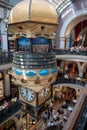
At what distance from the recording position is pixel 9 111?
8.84 metres

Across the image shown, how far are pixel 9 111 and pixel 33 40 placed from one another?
6.80m

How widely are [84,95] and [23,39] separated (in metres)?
→ 1.57

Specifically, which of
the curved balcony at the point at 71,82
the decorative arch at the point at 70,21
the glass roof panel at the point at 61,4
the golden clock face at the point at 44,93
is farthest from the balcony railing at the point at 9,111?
the glass roof panel at the point at 61,4

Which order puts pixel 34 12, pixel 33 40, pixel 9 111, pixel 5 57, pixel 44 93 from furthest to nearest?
1. pixel 5 57
2. pixel 9 111
3. pixel 44 93
4. pixel 33 40
5. pixel 34 12

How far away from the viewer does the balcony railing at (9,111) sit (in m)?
8.21

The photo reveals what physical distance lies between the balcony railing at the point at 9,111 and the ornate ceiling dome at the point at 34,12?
21.4 feet

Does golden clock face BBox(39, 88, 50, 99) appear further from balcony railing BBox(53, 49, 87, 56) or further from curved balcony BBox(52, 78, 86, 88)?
curved balcony BBox(52, 78, 86, 88)

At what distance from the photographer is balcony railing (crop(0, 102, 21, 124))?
26.9 ft

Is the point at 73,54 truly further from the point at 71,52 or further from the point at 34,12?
the point at 34,12

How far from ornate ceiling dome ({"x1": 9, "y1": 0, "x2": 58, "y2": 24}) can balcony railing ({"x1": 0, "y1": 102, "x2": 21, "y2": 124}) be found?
6.51 metres

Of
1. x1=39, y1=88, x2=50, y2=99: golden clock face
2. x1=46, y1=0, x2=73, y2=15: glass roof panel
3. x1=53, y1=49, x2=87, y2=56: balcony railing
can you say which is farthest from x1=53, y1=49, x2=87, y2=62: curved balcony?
x1=39, y1=88, x2=50, y2=99: golden clock face

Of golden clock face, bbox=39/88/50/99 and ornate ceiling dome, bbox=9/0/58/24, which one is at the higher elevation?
ornate ceiling dome, bbox=9/0/58/24

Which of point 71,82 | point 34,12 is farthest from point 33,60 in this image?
point 71,82

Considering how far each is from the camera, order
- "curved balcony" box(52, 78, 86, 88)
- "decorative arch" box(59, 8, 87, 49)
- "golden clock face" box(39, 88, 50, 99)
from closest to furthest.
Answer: "golden clock face" box(39, 88, 50, 99) → "curved balcony" box(52, 78, 86, 88) → "decorative arch" box(59, 8, 87, 49)
